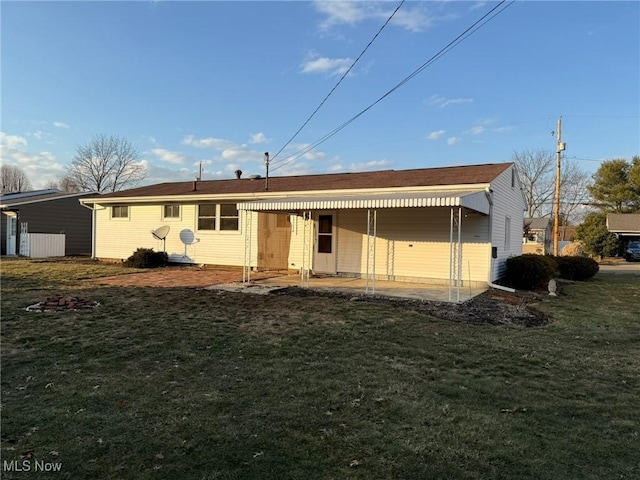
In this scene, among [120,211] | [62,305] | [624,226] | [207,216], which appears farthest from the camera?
[624,226]

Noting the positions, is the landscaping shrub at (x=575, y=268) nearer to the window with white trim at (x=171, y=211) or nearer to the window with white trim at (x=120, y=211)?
the window with white trim at (x=171, y=211)

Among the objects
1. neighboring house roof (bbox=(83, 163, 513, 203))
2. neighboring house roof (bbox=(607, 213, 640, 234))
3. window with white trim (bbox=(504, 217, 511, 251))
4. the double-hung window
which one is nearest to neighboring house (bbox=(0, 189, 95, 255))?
neighboring house roof (bbox=(83, 163, 513, 203))

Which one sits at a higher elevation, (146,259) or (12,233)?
(12,233)

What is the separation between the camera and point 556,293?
11.7m

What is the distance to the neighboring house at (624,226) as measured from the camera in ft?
113

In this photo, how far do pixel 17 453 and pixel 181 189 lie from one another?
51.5ft

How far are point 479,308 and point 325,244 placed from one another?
20.0 feet

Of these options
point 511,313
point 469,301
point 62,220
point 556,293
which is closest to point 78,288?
point 469,301

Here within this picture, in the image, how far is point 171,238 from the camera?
54.5 ft

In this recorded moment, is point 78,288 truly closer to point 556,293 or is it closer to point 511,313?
point 511,313

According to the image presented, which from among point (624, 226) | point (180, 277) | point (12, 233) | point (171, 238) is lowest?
point (180, 277)

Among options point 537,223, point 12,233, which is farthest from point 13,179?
point 537,223

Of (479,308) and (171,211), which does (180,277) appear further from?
(479,308)

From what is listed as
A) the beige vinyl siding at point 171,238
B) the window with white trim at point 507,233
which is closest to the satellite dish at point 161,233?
the beige vinyl siding at point 171,238
